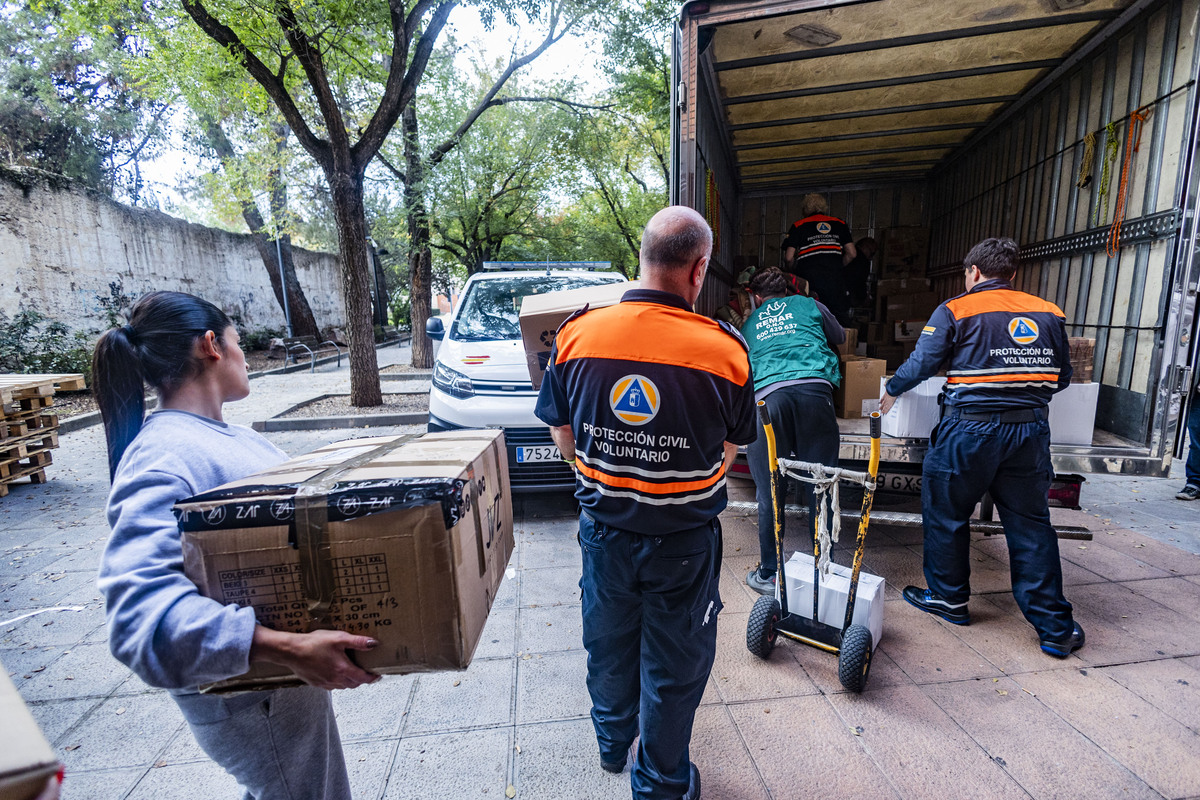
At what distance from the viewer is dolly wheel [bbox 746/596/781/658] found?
9.78 ft

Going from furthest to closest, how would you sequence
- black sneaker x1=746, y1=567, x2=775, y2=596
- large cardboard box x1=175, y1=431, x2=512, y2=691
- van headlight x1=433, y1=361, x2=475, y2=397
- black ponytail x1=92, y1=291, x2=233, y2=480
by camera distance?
van headlight x1=433, y1=361, x2=475, y2=397, black sneaker x1=746, y1=567, x2=775, y2=596, black ponytail x1=92, y1=291, x2=233, y2=480, large cardboard box x1=175, y1=431, x2=512, y2=691

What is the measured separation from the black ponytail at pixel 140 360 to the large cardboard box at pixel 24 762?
35.3 inches

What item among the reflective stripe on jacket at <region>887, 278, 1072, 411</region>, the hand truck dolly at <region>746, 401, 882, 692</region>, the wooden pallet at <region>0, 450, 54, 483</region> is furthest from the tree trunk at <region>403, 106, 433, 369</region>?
the reflective stripe on jacket at <region>887, 278, 1072, 411</region>

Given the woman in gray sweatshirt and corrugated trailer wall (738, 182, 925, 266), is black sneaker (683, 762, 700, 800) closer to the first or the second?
the woman in gray sweatshirt

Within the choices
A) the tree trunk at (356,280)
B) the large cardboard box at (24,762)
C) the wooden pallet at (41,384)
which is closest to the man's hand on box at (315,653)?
the large cardboard box at (24,762)

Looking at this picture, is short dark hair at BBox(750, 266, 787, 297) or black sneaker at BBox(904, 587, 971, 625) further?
short dark hair at BBox(750, 266, 787, 297)

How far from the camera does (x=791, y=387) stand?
3.59m

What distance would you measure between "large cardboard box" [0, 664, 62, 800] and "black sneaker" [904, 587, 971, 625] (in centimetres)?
389

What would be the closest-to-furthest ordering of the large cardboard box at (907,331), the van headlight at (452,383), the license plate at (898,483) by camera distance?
the license plate at (898,483) < the van headlight at (452,383) < the large cardboard box at (907,331)

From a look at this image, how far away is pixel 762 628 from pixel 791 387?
57.6 inches

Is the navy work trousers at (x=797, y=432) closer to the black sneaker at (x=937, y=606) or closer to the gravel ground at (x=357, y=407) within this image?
the black sneaker at (x=937, y=606)

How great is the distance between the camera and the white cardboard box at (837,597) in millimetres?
2949

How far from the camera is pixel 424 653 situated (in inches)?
48.9

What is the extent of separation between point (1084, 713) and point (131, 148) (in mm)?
25981
